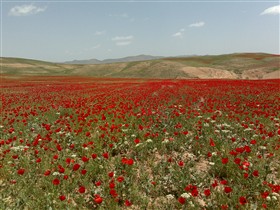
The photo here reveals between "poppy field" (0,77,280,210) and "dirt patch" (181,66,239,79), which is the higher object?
"dirt patch" (181,66,239,79)

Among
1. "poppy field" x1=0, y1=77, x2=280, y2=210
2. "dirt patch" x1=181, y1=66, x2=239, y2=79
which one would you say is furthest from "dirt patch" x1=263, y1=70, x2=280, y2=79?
"poppy field" x1=0, y1=77, x2=280, y2=210

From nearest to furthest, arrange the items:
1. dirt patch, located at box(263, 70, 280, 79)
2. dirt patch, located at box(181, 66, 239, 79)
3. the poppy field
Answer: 1. the poppy field
2. dirt patch, located at box(263, 70, 280, 79)
3. dirt patch, located at box(181, 66, 239, 79)

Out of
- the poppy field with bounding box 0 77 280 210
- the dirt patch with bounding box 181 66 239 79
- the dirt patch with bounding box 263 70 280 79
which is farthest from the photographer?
the dirt patch with bounding box 181 66 239 79

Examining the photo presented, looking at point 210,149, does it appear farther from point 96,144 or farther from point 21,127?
point 21,127

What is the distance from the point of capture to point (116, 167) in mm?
6633

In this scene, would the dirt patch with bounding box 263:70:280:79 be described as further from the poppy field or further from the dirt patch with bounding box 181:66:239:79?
the poppy field

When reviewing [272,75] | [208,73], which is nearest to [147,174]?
[272,75]

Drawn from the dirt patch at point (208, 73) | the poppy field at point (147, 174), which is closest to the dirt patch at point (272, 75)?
the dirt patch at point (208, 73)

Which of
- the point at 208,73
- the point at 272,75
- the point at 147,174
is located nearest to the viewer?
the point at 147,174

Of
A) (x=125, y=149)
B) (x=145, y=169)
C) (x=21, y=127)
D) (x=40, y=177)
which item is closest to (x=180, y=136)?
(x=125, y=149)

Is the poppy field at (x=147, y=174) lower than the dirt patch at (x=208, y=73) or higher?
lower

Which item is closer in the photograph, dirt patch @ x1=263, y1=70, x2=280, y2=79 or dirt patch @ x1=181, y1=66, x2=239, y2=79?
dirt patch @ x1=263, y1=70, x2=280, y2=79

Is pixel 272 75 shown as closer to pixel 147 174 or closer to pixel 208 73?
pixel 208 73

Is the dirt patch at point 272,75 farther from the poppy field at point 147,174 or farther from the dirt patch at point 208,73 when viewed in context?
the poppy field at point 147,174
